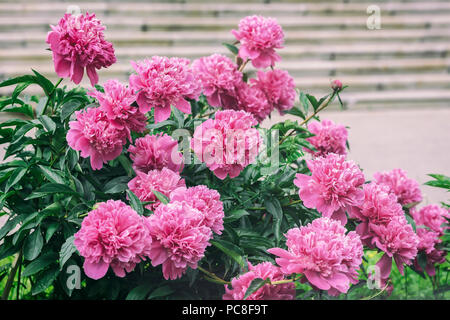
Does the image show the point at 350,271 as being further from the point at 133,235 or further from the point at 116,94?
the point at 116,94

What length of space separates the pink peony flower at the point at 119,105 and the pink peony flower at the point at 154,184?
0.10 metres

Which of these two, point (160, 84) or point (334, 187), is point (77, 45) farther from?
point (334, 187)

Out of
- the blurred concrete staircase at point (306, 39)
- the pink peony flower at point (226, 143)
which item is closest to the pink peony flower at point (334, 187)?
the pink peony flower at point (226, 143)

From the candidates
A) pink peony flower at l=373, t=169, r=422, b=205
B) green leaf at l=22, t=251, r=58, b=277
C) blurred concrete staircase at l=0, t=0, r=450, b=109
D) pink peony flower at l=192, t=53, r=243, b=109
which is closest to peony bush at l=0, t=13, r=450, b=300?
green leaf at l=22, t=251, r=58, b=277

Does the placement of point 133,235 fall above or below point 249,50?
below

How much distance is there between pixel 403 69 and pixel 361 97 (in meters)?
0.57

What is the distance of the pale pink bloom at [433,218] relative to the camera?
1322mm

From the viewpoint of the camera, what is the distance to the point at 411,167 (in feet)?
9.70

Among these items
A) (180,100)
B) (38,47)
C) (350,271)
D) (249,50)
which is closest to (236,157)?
(180,100)

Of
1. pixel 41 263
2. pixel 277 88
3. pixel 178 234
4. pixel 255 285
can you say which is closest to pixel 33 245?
pixel 41 263

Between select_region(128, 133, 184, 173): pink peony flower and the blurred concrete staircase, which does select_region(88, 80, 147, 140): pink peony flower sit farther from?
the blurred concrete staircase

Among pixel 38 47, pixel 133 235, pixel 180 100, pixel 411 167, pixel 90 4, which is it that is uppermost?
pixel 90 4
